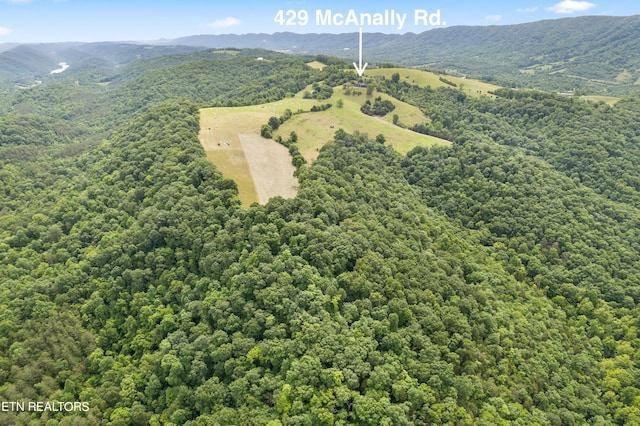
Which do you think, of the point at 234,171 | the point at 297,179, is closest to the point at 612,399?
the point at 297,179

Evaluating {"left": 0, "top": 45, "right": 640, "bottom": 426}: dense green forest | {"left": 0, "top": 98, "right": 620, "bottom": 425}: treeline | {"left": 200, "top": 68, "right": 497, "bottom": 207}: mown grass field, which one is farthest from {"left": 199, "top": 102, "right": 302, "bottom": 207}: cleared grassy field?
{"left": 0, "top": 98, "right": 620, "bottom": 425}: treeline

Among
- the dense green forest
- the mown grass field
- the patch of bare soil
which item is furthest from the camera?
the mown grass field

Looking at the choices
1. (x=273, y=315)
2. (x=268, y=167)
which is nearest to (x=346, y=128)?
(x=268, y=167)

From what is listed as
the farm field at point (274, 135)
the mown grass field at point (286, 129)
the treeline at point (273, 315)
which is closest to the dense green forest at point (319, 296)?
the treeline at point (273, 315)

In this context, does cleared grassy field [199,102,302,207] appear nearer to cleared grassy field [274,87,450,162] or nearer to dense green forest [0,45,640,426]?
dense green forest [0,45,640,426]

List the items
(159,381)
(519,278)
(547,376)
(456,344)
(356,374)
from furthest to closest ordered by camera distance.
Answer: (519,278)
(547,376)
(456,344)
(159,381)
(356,374)

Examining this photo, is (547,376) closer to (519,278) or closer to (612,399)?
(612,399)

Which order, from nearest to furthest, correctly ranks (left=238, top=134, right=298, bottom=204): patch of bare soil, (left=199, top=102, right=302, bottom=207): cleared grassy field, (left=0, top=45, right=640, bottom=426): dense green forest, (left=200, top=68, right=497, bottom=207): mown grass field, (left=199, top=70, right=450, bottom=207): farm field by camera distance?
1. (left=0, top=45, right=640, bottom=426): dense green forest
2. (left=238, top=134, right=298, bottom=204): patch of bare soil
3. (left=199, top=102, right=302, bottom=207): cleared grassy field
4. (left=199, top=70, right=450, bottom=207): farm field
5. (left=200, top=68, right=497, bottom=207): mown grass field

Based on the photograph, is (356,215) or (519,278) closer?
(356,215)
